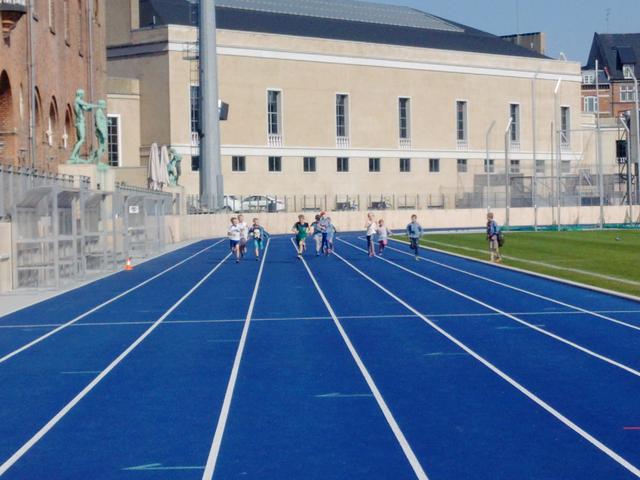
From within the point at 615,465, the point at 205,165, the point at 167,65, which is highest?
the point at 167,65

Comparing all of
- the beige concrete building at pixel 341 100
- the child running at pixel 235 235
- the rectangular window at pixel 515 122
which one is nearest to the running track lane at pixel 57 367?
the child running at pixel 235 235

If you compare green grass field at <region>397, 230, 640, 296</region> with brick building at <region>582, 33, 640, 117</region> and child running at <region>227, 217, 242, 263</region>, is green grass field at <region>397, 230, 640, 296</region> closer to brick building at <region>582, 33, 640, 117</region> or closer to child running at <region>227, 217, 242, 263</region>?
child running at <region>227, 217, 242, 263</region>

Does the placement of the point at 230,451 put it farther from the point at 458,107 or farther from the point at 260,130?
the point at 458,107

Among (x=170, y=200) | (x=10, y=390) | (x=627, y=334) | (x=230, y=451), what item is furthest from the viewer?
(x=170, y=200)

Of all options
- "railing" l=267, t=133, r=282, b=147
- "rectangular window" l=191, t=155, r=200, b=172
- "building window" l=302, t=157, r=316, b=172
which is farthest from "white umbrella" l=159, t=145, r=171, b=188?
"building window" l=302, t=157, r=316, b=172

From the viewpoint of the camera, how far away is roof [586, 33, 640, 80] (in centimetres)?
12950

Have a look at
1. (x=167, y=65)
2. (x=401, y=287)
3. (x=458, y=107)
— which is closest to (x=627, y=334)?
(x=401, y=287)

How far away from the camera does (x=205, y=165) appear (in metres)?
71.3

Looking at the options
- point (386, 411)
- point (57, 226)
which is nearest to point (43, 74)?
point (57, 226)

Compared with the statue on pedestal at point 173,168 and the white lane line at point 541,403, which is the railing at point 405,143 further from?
the white lane line at point 541,403

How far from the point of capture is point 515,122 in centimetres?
9456

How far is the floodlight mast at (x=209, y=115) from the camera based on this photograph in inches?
2776

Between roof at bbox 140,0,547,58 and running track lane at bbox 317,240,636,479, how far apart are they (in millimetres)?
64800

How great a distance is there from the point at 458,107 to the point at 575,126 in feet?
36.5
